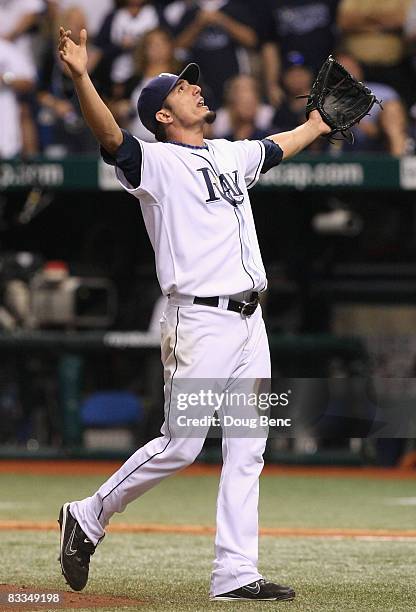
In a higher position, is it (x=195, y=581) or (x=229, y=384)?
(x=229, y=384)

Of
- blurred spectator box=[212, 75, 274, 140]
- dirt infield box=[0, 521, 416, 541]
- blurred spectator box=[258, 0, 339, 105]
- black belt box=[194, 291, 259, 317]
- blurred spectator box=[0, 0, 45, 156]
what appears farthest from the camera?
blurred spectator box=[0, 0, 45, 156]

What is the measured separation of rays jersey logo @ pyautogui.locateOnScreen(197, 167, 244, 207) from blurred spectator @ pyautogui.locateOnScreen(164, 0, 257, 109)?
261 inches

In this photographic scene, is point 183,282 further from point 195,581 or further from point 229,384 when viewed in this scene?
point 195,581

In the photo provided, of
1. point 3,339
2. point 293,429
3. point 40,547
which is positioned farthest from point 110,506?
point 3,339

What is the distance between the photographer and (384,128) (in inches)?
412

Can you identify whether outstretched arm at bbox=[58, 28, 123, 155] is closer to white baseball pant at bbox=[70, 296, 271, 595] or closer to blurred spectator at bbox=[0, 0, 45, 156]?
white baseball pant at bbox=[70, 296, 271, 595]

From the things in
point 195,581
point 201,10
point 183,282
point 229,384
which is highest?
point 201,10

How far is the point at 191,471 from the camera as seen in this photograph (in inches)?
397

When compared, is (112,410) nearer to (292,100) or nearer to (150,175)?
(292,100)

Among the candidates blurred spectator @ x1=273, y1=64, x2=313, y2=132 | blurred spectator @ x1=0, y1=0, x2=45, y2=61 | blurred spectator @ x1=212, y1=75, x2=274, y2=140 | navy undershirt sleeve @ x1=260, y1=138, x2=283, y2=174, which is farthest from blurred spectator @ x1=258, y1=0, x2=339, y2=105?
navy undershirt sleeve @ x1=260, y1=138, x2=283, y2=174

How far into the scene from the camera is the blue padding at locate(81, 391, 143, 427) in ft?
33.8

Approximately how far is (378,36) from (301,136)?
6.47 m

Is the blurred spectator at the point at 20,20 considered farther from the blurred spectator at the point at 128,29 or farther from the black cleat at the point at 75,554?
the black cleat at the point at 75,554

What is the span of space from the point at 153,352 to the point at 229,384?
630 centimetres
